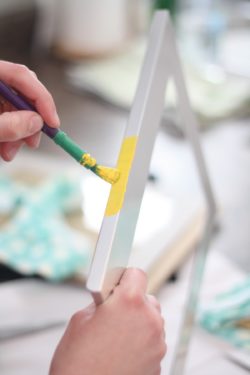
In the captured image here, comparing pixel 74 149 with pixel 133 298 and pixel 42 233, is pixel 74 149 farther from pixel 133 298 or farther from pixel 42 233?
pixel 42 233

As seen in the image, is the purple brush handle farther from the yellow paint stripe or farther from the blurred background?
the blurred background

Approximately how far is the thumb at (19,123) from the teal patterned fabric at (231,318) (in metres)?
0.22

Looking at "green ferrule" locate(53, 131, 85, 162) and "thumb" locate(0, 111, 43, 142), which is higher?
"thumb" locate(0, 111, 43, 142)

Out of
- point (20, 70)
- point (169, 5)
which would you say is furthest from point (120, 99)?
point (20, 70)

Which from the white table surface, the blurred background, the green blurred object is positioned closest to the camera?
the white table surface

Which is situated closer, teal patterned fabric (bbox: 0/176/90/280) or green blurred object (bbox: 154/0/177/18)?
teal patterned fabric (bbox: 0/176/90/280)

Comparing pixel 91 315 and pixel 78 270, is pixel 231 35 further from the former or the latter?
pixel 91 315

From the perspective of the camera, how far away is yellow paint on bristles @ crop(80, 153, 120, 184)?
0.36 m

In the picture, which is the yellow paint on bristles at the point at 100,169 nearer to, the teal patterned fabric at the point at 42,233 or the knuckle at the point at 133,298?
the knuckle at the point at 133,298

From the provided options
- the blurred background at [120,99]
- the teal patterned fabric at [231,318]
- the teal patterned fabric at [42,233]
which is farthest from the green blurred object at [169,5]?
the teal patterned fabric at [231,318]

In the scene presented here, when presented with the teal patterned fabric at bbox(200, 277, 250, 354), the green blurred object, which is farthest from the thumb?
the green blurred object

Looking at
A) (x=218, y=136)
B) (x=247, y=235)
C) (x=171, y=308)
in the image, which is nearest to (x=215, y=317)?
(x=171, y=308)

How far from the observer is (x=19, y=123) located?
0.35 m

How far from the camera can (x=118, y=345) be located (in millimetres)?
334
